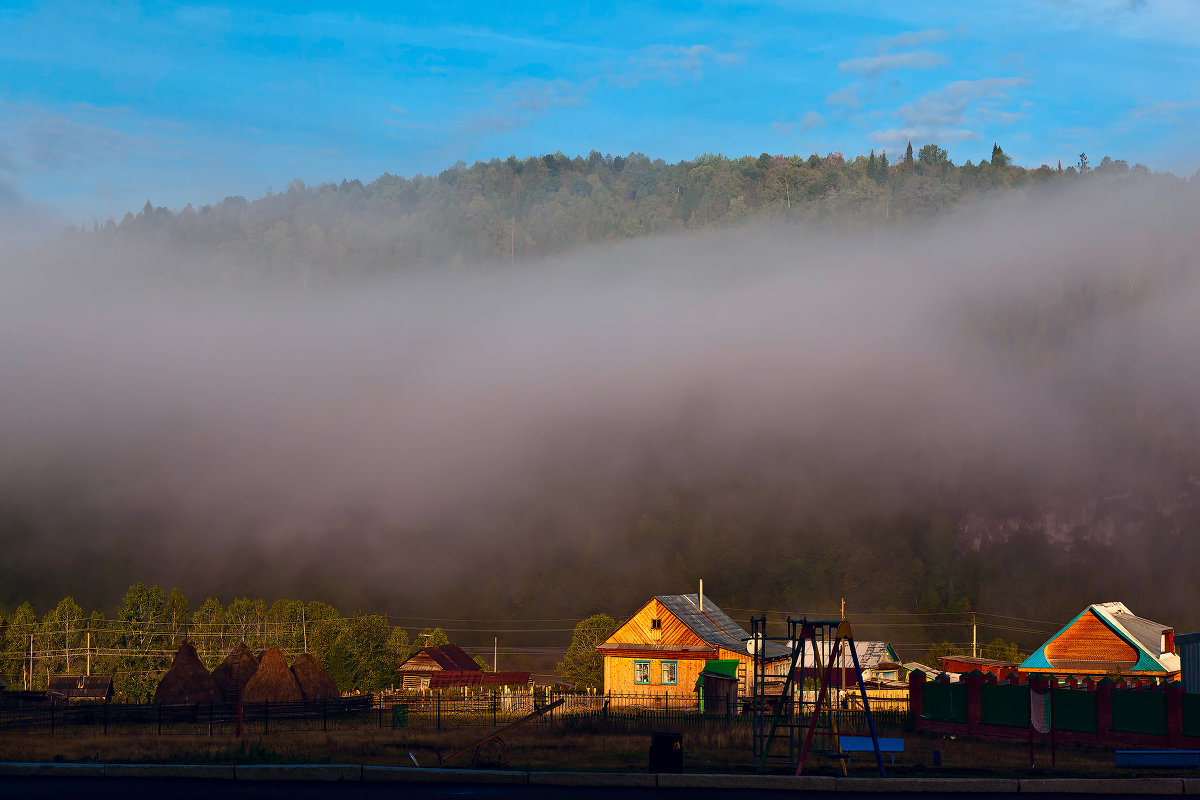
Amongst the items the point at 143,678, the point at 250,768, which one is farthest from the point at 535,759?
the point at 143,678

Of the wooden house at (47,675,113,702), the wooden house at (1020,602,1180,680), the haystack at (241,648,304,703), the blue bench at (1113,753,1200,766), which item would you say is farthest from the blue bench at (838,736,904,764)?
the wooden house at (47,675,113,702)

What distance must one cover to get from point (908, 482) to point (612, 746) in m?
174

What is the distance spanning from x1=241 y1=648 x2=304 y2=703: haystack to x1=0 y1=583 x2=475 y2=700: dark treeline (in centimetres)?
2364

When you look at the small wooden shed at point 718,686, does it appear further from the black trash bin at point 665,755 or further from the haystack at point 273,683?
the black trash bin at point 665,755

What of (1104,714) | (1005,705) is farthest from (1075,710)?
(1005,705)

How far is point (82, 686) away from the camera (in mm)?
102000

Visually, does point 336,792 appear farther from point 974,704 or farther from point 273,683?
point 273,683

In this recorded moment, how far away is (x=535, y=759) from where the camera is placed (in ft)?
90.2

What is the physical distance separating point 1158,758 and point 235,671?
73.6m

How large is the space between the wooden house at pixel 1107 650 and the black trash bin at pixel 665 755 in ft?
147

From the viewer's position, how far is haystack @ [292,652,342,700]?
3172 inches

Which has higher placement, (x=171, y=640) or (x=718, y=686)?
(x=718, y=686)

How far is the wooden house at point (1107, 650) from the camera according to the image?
62.9 meters

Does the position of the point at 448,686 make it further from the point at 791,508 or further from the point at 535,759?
the point at 791,508
